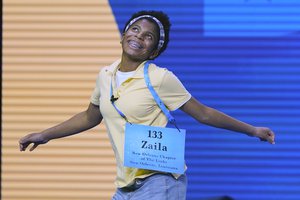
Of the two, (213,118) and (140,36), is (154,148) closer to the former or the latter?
(213,118)

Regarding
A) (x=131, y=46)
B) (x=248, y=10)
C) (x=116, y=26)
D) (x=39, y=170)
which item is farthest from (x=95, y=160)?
(x=131, y=46)

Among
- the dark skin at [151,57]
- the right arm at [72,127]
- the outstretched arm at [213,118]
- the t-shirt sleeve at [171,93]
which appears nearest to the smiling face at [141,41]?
the dark skin at [151,57]

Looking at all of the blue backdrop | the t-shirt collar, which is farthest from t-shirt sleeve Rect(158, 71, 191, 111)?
the blue backdrop

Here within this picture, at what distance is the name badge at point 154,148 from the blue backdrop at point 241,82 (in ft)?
6.77

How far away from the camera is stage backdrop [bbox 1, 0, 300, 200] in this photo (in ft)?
19.6

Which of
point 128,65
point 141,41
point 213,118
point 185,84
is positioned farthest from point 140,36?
point 185,84

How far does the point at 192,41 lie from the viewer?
6.04 metres

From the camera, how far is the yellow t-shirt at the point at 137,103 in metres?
3.89

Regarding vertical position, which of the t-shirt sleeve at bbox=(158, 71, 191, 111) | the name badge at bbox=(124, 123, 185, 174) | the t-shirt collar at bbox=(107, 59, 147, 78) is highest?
the t-shirt collar at bbox=(107, 59, 147, 78)

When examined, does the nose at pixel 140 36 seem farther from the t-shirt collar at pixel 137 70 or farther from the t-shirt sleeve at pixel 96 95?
the t-shirt sleeve at pixel 96 95

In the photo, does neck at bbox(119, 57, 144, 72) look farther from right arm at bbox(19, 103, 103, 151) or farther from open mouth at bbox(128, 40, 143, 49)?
right arm at bbox(19, 103, 103, 151)

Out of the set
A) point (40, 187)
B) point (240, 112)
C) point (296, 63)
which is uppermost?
point (296, 63)

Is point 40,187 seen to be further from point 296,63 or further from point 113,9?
point 296,63

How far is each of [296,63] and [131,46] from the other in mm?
2248
